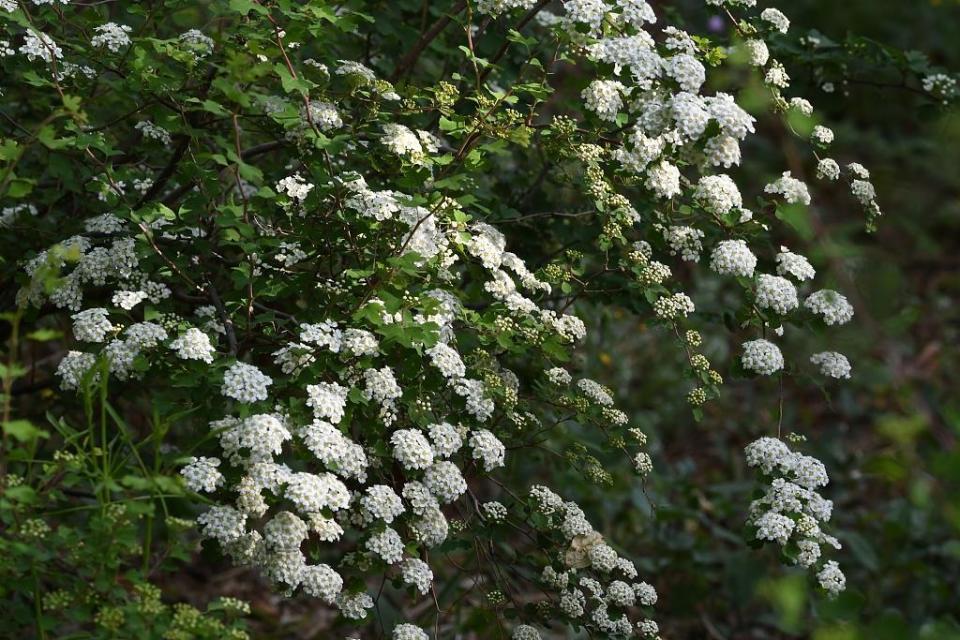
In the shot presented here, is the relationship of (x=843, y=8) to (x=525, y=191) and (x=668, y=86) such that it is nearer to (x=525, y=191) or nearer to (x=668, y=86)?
(x=525, y=191)

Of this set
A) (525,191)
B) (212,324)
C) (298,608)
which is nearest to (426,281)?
(212,324)

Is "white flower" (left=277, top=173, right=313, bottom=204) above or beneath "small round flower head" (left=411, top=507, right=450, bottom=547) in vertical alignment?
above

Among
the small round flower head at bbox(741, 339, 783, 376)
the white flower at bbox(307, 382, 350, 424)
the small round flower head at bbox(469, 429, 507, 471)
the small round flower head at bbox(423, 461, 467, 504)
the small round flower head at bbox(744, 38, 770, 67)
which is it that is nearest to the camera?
the white flower at bbox(307, 382, 350, 424)

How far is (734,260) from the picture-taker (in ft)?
9.95

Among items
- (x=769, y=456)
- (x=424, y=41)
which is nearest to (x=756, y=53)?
(x=424, y=41)

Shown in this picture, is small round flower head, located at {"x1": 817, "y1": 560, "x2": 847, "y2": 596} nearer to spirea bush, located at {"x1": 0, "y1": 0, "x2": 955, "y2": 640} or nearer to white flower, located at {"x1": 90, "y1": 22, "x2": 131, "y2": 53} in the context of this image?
spirea bush, located at {"x1": 0, "y1": 0, "x2": 955, "y2": 640}

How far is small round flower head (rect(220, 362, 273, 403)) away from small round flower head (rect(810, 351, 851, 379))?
1610 millimetres

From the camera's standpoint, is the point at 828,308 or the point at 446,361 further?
the point at 828,308

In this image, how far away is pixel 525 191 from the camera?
4.10 metres

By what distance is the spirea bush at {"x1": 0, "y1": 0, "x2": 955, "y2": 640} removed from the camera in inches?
102

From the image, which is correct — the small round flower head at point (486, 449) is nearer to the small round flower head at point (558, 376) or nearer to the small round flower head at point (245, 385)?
Result: the small round flower head at point (558, 376)

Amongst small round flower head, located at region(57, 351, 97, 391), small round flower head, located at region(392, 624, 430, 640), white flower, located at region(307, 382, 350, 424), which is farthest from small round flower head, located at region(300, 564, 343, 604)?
small round flower head, located at region(57, 351, 97, 391)

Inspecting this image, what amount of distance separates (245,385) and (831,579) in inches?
63.2

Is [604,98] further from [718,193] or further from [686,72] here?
[718,193]
